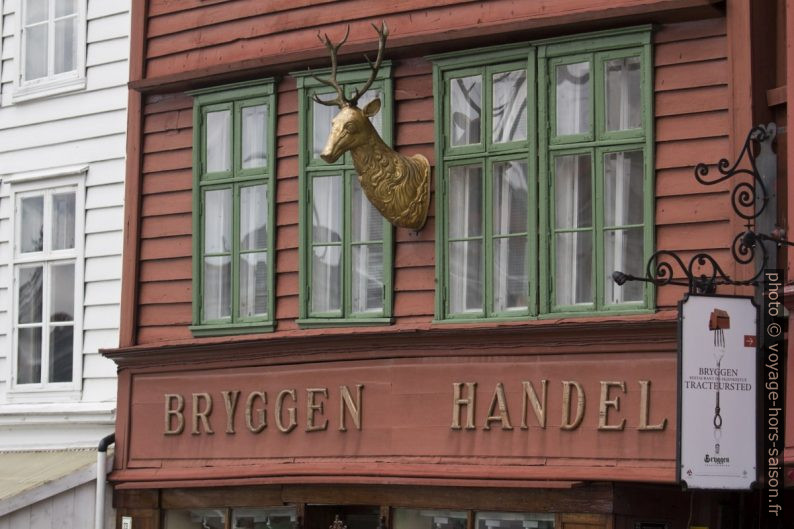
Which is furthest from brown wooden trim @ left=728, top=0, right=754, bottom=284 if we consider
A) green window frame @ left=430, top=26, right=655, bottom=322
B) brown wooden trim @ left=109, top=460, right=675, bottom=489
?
brown wooden trim @ left=109, top=460, right=675, bottom=489

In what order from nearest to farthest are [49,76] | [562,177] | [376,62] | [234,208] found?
1. [562,177]
2. [376,62]
3. [234,208]
4. [49,76]

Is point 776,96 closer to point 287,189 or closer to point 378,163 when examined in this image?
point 378,163

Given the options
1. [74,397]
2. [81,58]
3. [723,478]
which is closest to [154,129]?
[81,58]

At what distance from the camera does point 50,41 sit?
19.6m

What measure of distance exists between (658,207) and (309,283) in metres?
3.46

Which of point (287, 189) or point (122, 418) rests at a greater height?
point (287, 189)

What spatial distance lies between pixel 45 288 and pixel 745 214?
7756mm

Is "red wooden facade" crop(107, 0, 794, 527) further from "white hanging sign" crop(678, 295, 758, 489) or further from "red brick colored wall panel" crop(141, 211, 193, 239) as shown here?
"white hanging sign" crop(678, 295, 758, 489)

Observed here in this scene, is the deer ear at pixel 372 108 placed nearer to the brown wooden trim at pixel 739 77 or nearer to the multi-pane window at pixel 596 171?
the multi-pane window at pixel 596 171

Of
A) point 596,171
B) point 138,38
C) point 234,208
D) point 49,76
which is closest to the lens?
point 596,171

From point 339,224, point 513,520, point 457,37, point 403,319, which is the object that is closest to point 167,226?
point 339,224

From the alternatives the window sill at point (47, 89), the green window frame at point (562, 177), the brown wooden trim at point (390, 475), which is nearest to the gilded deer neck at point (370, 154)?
the green window frame at point (562, 177)

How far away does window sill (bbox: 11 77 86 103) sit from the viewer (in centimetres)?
1914

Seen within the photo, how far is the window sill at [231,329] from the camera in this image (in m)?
17.1
